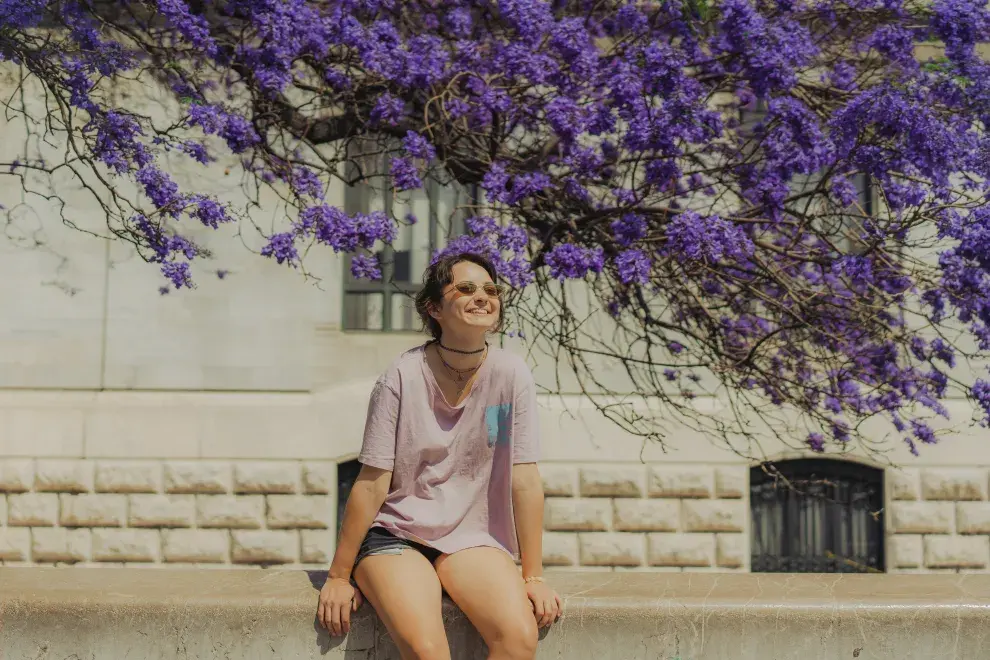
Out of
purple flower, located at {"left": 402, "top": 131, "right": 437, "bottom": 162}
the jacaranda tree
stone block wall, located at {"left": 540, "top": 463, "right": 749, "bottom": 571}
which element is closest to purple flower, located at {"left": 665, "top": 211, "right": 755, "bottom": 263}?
the jacaranda tree

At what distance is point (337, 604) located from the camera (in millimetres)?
4008

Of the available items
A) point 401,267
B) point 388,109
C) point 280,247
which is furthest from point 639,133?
point 401,267

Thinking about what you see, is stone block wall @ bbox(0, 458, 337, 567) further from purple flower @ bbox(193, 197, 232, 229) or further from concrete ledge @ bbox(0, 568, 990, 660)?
concrete ledge @ bbox(0, 568, 990, 660)

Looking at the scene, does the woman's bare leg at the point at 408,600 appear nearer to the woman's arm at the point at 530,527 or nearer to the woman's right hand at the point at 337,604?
the woman's right hand at the point at 337,604

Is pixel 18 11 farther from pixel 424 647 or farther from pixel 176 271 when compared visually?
pixel 424 647

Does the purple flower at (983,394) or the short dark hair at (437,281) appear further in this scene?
the purple flower at (983,394)

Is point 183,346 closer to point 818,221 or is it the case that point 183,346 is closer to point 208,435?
point 208,435

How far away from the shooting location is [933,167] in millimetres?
6043

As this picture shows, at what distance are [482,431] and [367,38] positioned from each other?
3220 millimetres

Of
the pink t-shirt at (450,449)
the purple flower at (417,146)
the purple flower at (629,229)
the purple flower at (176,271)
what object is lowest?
the pink t-shirt at (450,449)

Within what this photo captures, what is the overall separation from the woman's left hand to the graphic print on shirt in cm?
50

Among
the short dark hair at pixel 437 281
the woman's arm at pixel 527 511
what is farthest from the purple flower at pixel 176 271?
the woman's arm at pixel 527 511

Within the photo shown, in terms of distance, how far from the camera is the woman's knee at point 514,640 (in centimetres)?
376

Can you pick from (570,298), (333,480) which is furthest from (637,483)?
(333,480)
